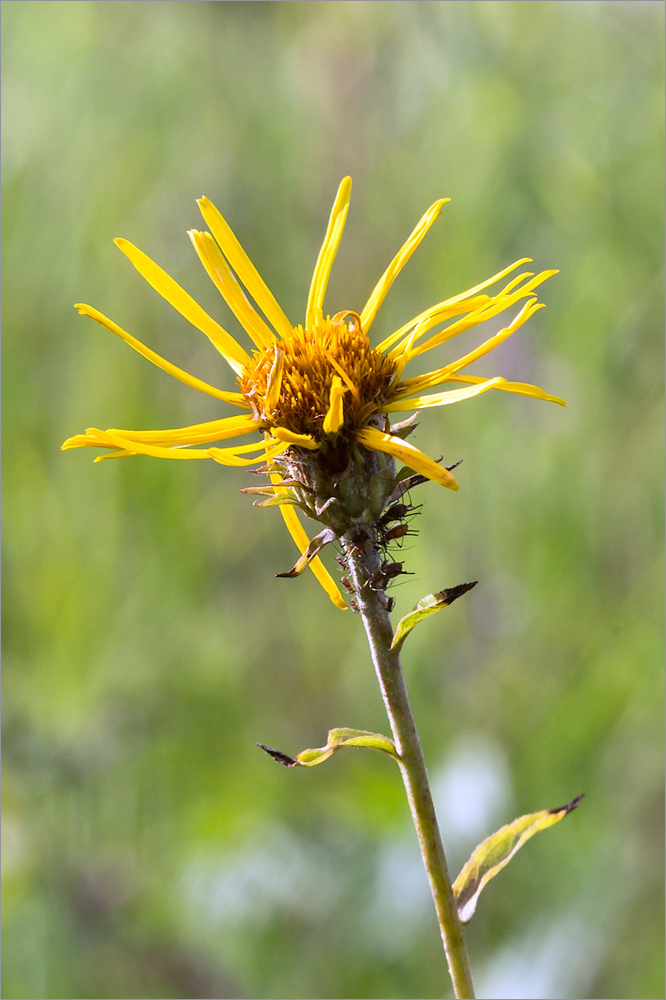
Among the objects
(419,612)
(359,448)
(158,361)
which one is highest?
(158,361)

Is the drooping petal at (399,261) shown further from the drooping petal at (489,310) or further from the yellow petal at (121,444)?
the yellow petal at (121,444)

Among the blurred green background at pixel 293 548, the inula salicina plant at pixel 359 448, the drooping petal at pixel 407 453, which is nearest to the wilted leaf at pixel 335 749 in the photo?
the inula salicina plant at pixel 359 448

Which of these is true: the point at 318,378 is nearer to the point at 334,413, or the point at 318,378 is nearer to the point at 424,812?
the point at 334,413

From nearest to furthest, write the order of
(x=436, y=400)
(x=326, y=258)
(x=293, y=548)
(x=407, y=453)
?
(x=407, y=453), (x=436, y=400), (x=326, y=258), (x=293, y=548)

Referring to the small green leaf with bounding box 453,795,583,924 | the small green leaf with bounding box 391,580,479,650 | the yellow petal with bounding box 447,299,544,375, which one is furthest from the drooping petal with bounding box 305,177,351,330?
the small green leaf with bounding box 453,795,583,924

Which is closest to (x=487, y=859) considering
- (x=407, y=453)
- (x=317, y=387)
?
(x=407, y=453)

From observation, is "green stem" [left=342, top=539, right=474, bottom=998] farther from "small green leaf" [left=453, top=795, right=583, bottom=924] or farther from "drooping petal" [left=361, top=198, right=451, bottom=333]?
"drooping petal" [left=361, top=198, right=451, bottom=333]

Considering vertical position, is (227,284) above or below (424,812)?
above
